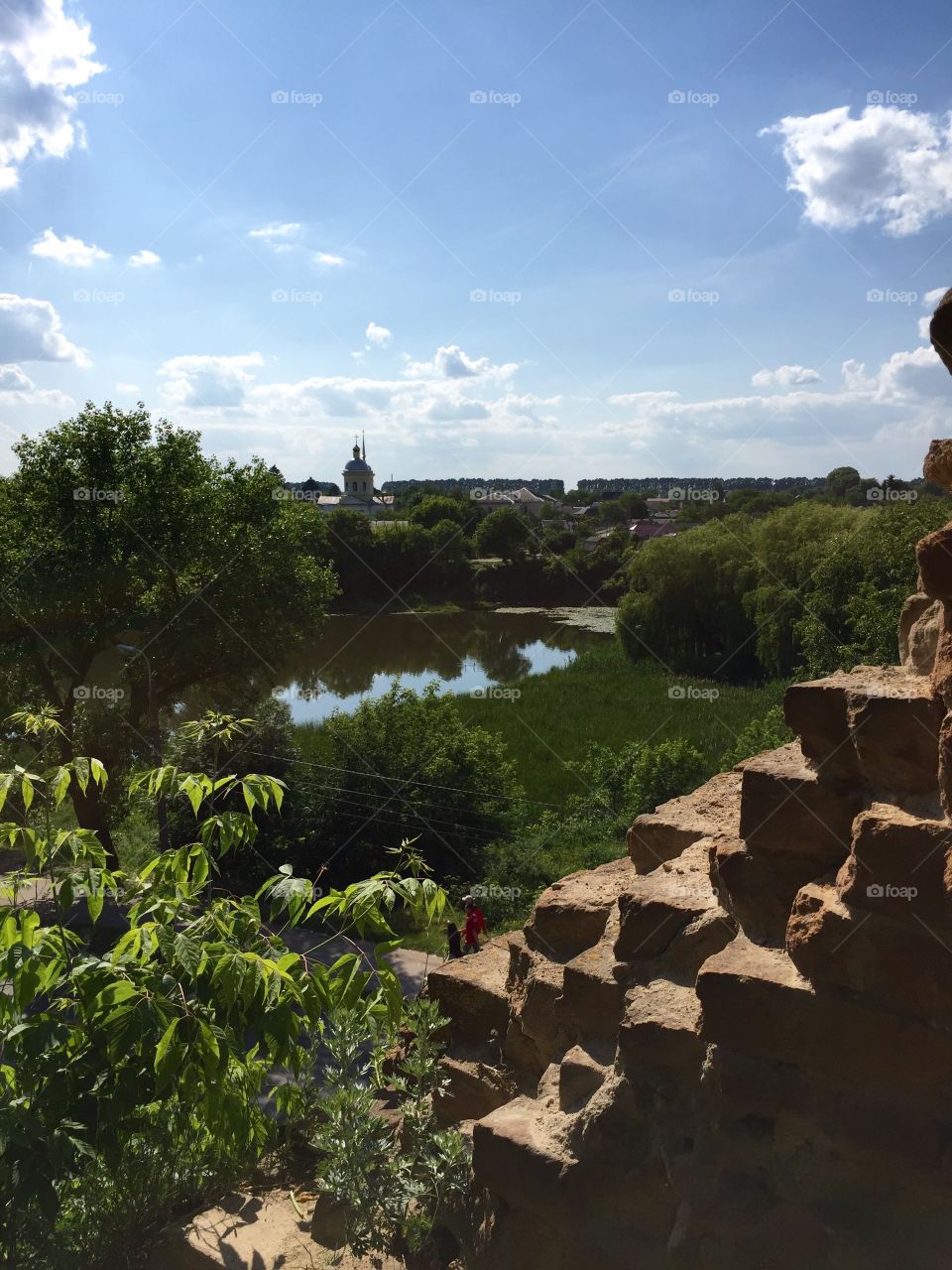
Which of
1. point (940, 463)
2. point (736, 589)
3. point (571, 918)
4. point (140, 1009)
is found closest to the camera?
point (140, 1009)

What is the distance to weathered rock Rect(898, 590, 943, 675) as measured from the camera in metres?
4.17

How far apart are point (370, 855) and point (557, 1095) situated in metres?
14.4

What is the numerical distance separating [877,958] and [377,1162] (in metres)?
2.45

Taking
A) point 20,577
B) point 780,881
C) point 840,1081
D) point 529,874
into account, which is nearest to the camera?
point 840,1081

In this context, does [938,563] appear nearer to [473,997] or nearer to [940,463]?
[940,463]

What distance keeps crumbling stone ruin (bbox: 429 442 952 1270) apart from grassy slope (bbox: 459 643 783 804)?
1706 cm

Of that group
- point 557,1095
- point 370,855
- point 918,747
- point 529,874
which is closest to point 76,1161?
point 557,1095

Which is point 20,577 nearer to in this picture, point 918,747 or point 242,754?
point 242,754

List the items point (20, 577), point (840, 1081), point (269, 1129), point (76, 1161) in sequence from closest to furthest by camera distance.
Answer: point (76, 1161)
point (840, 1081)
point (269, 1129)
point (20, 577)

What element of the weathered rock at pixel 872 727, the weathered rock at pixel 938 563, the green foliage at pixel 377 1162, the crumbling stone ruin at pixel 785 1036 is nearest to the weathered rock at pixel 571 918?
the crumbling stone ruin at pixel 785 1036

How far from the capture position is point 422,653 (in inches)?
1686

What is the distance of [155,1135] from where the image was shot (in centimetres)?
434

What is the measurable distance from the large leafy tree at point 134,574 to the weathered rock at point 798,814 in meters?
14.1

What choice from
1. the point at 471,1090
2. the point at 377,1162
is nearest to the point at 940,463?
the point at 377,1162
